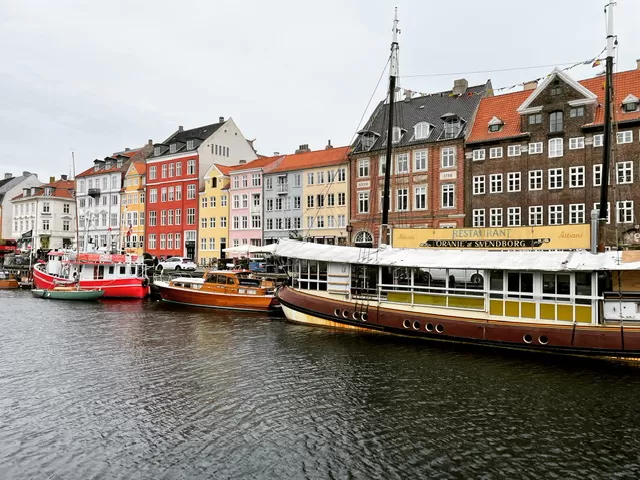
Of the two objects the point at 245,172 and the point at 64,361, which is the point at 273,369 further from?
the point at 245,172

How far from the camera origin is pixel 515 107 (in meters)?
44.5

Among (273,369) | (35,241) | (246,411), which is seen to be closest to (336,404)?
(246,411)

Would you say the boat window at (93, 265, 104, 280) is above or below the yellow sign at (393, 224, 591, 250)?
below

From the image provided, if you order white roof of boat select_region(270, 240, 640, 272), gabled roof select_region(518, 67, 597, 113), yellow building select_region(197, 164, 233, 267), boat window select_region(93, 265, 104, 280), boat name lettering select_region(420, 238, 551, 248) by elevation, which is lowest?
boat window select_region(93, 265, 104, 280)

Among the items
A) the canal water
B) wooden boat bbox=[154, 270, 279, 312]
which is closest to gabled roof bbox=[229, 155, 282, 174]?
wooden boat bbox=[154, 270, 279, 312]

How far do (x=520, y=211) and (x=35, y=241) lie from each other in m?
73.6

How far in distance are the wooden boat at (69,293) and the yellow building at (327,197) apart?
20059mm

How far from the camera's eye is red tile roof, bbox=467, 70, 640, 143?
38625mm

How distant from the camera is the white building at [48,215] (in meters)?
84.0

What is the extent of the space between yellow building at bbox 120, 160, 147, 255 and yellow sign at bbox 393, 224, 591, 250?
55643mm

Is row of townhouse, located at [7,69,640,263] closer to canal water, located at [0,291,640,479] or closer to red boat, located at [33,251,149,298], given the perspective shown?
canal water, located at [0,291,640,479]

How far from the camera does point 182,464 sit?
11.1m

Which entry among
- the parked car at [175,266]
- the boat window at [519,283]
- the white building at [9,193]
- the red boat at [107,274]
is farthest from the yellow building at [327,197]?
the white building at [9,193]

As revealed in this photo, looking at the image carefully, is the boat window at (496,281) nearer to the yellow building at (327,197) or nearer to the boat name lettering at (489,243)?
the boat name lettering at (489,243)
